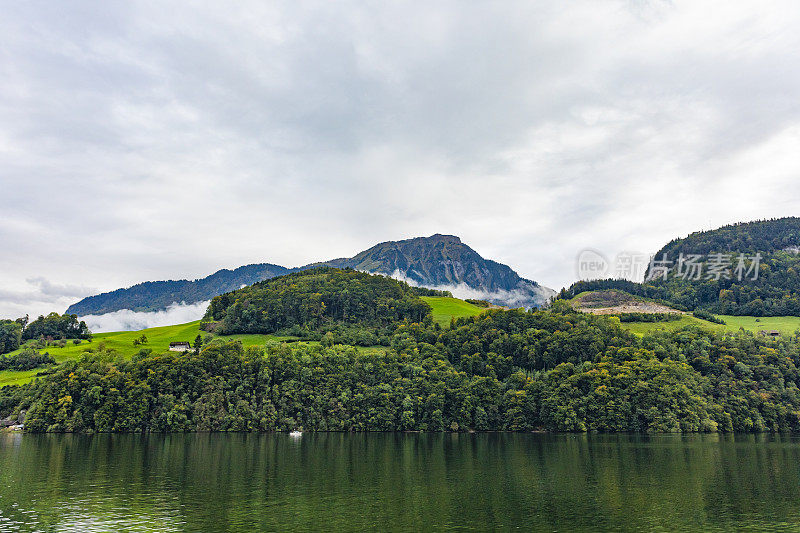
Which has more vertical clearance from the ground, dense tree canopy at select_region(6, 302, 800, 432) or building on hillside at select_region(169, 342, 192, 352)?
building on hillside at select_region(169, 342, 192, 352)

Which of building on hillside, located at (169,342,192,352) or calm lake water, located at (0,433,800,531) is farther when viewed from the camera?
building on hillside, located at (169,342,192,352)

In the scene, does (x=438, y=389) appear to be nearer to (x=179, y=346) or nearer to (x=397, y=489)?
(x=179, y=346)

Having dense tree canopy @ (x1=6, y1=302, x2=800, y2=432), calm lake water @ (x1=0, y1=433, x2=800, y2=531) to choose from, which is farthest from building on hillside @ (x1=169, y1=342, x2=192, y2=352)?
calm lake water @ (x1=0, y1=433, x2=800, y2=531)

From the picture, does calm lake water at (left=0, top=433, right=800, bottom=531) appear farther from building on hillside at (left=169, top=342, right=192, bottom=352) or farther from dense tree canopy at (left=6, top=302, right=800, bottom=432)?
building on hillside at (left=169, top=342, right=192, bottom=352)

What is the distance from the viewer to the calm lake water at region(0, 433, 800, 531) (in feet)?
140

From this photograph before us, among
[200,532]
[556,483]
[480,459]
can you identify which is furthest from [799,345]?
[200,532]

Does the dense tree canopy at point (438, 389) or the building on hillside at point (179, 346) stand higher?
the building on hillside at point (179, 346)

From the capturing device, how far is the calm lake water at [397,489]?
42719mm

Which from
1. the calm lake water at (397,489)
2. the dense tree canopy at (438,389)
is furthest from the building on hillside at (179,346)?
the calm lake water at (397,489)

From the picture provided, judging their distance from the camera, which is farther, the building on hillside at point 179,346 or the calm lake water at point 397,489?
the building on hillside at point 179,346

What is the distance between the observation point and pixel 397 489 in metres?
57.6

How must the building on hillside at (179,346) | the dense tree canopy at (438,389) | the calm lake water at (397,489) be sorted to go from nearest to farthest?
1. the calm lake water at (397,489)
2. the dense tree canopy at (438,389)
3. the building on hillside at (179,346)

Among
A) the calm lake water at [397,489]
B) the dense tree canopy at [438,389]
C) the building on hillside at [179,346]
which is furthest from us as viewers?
the building on hillside at [179,346]

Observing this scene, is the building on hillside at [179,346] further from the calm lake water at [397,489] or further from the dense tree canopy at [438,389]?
the calm lake water at [397,489]
